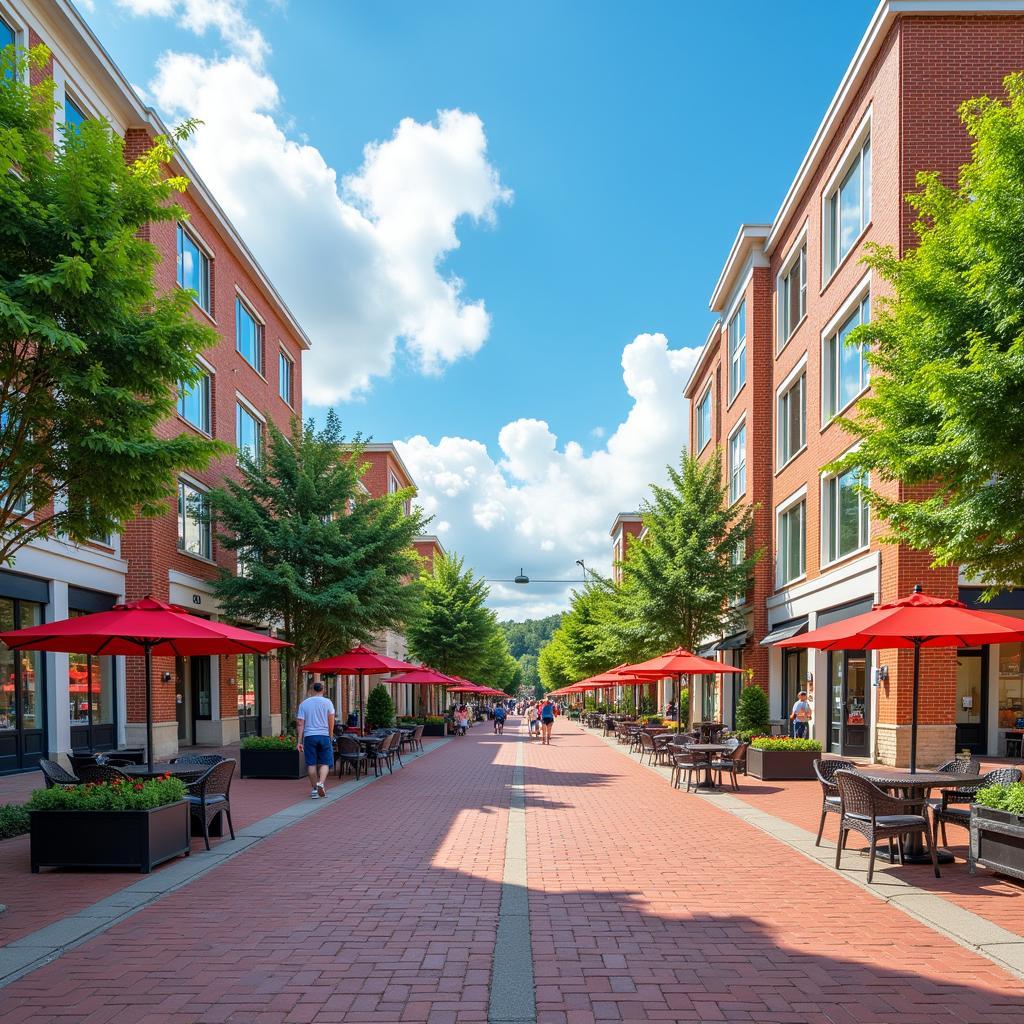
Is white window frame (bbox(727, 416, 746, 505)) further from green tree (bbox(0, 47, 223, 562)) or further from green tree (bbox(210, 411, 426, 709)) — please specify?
green tree (bbox(0, 47, 223, 562))

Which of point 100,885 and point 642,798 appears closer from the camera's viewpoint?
point 100,885

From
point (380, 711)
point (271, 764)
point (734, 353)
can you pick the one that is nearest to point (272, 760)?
point (271, 764)

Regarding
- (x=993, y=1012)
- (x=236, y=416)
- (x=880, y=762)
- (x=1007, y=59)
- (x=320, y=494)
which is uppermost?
(x=1007, y=59)

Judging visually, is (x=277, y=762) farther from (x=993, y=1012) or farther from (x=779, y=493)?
(x=779, y=493)

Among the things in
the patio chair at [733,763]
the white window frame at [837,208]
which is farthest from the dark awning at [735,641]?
the patio chair at [733,763]

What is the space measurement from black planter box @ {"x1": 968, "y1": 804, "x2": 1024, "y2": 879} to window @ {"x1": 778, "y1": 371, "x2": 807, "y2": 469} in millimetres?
18537

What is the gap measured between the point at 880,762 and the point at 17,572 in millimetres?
17474

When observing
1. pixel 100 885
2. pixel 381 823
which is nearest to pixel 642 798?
pixel 381 823

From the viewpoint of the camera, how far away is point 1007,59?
19016 millimetres

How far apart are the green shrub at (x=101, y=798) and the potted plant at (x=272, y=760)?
8694 millimetres

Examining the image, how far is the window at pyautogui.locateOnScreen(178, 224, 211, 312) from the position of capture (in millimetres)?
25328

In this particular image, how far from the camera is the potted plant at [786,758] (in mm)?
17250

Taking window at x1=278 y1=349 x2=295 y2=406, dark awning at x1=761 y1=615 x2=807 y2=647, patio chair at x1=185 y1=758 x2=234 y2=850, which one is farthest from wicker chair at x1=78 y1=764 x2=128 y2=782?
window at x1=278 y1=349 x2=295 y2=406

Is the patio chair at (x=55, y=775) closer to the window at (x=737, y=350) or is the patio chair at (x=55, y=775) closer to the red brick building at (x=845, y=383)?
the red brick building at (x=845, y=383)
